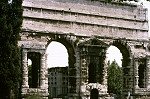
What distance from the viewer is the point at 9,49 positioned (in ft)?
69.8

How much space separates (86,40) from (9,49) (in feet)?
24.5

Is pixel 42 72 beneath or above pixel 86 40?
beneath

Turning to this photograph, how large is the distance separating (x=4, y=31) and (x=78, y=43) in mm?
6899

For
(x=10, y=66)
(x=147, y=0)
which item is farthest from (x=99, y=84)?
(x=147, y=0)

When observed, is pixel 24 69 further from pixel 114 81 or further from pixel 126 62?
pixel 114 81

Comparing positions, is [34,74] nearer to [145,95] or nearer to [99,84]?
[99,84]

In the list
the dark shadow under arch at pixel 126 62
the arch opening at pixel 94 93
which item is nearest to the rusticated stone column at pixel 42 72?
the arch opening at pixel 94 93

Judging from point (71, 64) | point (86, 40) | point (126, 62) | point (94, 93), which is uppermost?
point (86, 40)

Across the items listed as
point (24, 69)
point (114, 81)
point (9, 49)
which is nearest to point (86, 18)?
point (24, 69)

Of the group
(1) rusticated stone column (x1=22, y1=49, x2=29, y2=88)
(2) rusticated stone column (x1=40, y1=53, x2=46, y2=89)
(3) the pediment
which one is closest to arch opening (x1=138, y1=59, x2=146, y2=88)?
(3) the pediment

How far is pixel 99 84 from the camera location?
88.7 ft

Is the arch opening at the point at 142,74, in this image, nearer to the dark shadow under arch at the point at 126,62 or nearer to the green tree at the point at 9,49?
the dark shadow under arch at the point at 126,62

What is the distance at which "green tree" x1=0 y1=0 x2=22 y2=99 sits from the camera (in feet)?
69.3

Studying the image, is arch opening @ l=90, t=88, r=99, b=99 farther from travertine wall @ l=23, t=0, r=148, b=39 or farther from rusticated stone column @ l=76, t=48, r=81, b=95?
travertine wall @ l=23, t=0, r=148, b=39
